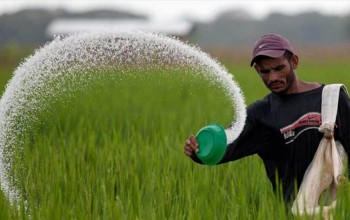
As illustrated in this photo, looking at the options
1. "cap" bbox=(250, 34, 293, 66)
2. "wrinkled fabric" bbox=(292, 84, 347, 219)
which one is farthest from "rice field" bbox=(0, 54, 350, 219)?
"cap" bbox=(250, 34, 293, 66)

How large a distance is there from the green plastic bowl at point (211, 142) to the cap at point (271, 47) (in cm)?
29

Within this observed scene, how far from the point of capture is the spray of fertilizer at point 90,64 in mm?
2139

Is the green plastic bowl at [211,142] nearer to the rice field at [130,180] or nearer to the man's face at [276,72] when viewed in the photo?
the rice field at [130,180]

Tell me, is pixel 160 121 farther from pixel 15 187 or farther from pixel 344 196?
pixel 344 196

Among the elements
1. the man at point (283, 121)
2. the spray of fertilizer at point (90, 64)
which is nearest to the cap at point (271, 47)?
the man at point (283, 121)

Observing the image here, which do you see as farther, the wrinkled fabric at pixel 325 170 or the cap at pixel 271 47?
the cap at pixel 271 47

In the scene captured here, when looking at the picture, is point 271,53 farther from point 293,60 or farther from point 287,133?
point 287,133

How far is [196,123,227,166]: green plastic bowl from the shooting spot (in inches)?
85.5

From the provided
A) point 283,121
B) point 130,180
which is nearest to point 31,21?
point 130,180

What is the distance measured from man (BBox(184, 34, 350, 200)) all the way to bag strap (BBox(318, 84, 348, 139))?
0.10ft

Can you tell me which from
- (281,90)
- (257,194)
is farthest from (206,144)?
(257,194)

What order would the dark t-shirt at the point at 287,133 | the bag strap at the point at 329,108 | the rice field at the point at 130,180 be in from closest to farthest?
the rice field at the point at 130,180
the bag strap at the point at 329,108
the dark t-shirt at the point at 287,133

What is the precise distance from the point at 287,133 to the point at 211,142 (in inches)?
13.0

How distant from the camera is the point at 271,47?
2.30 metres
